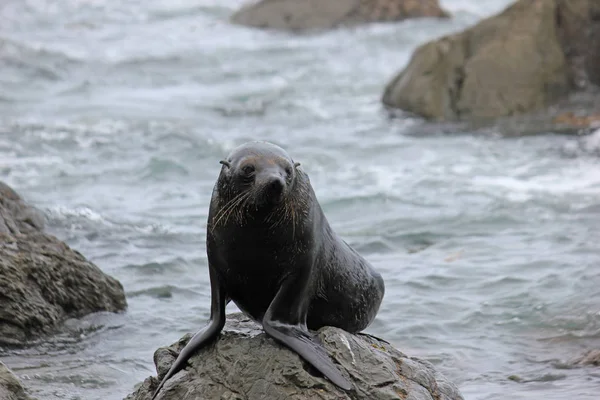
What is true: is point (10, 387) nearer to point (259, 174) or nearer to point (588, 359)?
point (259, 174)

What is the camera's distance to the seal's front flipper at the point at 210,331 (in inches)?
215

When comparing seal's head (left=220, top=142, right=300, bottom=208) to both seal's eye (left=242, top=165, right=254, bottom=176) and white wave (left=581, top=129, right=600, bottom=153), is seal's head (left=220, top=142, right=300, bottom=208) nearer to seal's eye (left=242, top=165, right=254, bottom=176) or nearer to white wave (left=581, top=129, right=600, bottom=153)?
seal's eye (left=242, top=165, right=254, bottom=176)

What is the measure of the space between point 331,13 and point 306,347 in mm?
20393

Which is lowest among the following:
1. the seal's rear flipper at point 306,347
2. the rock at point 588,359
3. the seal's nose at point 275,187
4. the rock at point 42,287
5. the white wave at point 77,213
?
the rock at point 588,359

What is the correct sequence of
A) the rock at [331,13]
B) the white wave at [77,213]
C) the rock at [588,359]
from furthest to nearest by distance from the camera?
the rock at [331,13] < the white wave at [77,213] < the rock at [588,359]

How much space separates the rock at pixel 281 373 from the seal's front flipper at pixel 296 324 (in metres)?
0.06

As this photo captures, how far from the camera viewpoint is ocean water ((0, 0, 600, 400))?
312 inches

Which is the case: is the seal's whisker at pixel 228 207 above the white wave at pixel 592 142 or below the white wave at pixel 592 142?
above

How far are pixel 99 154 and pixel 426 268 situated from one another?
6.17 metres

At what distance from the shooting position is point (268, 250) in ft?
17.5

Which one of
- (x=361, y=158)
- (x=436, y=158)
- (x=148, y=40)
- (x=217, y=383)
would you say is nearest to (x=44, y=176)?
(x=361, y=158)

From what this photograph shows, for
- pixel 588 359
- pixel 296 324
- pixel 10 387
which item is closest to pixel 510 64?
pixel 588 359

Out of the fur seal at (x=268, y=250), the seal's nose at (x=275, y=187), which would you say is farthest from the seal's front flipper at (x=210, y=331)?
the seal's nose at (x=275, y=187)

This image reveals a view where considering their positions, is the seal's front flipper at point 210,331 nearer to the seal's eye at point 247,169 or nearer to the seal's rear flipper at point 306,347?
the seal's rear flipper at point 306,347
